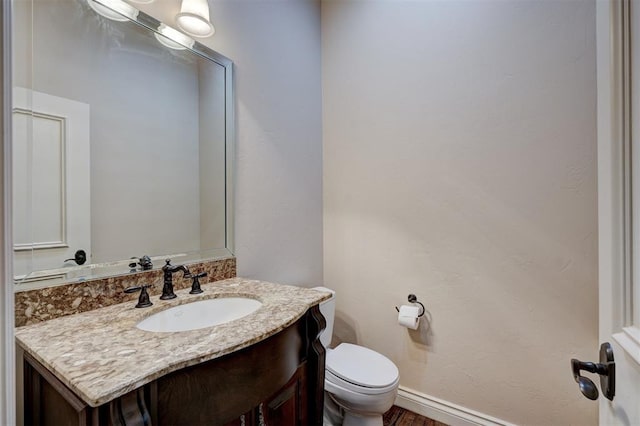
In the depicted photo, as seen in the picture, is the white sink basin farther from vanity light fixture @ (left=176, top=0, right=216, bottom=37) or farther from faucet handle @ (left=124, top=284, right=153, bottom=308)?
vanity light fixture @ (left=176, top=0, right=216, bottom=37)

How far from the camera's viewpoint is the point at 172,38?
120 cm

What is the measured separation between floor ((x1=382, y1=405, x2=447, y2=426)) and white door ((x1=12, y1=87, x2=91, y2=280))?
5.75 feet

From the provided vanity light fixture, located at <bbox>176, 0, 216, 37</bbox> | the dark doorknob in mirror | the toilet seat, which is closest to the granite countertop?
the dark doorknob in mirror

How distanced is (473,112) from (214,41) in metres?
1.36

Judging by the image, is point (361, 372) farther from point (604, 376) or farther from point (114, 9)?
point (114, 9)

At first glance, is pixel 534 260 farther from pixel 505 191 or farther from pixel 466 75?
pixel 466 75

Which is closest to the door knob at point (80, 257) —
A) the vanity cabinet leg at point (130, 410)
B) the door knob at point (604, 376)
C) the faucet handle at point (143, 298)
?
the faucet handle at point (143, 298)

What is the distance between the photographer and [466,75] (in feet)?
5.12

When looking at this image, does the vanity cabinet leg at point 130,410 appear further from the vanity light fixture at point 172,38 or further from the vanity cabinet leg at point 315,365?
the vanity light fixture at point 172,38

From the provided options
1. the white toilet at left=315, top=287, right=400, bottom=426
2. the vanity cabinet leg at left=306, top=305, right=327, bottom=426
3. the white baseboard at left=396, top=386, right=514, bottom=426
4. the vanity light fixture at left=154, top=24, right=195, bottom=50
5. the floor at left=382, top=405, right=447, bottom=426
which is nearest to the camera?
the vanity cabinet leg at left=306, top=305, right=327, bottom=426

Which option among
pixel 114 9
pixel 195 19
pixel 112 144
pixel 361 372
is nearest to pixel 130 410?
pixel 112 144

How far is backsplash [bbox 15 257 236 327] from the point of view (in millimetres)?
823

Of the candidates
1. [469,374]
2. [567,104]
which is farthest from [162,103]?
[469,374]

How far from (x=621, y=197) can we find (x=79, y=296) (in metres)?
1.41
